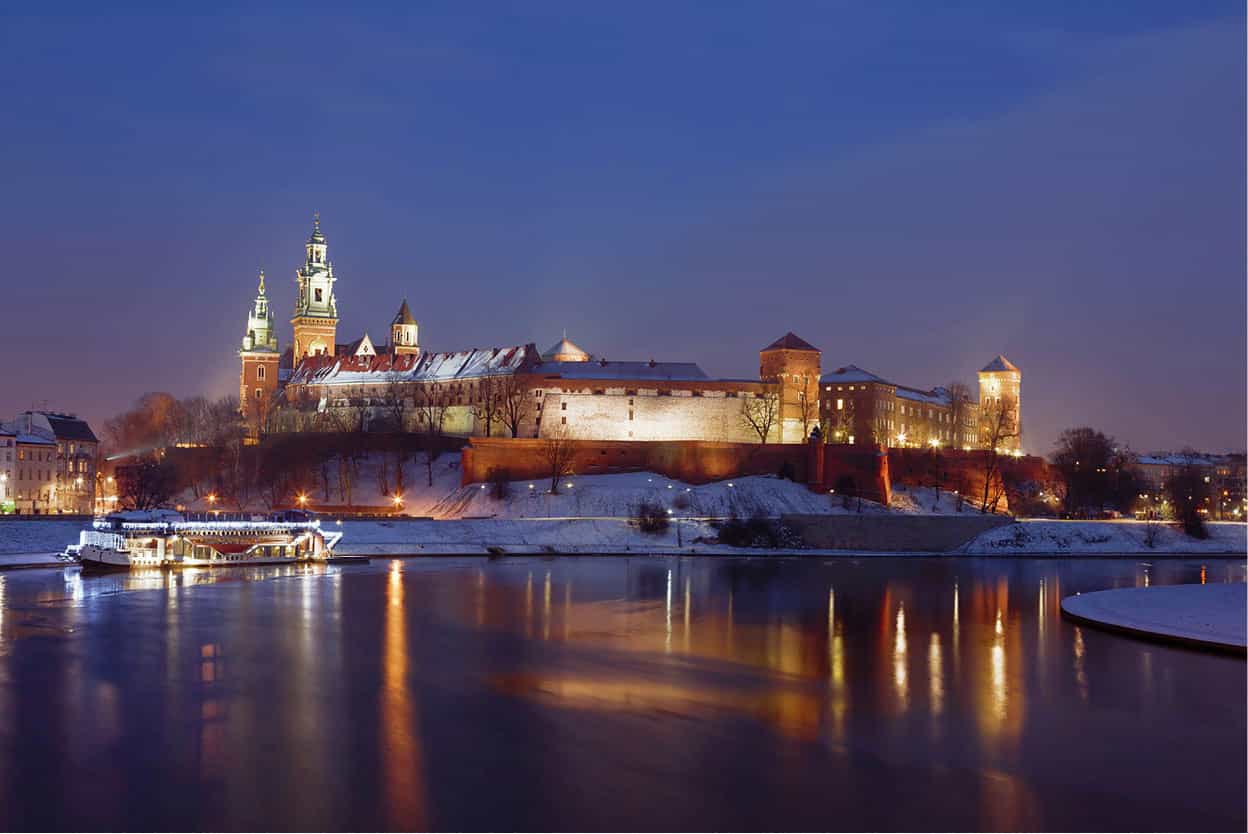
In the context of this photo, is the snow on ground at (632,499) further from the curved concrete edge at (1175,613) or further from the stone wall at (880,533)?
the curved concrete edge at (1175,613)

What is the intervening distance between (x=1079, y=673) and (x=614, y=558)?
27184 mm

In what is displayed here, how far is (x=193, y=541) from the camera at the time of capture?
39.8 m

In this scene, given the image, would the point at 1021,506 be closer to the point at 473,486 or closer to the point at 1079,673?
the point at 473,486

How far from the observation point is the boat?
124ft

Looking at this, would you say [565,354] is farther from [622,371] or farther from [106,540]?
[106,540]

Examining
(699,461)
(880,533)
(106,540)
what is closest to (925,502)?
(880,533)

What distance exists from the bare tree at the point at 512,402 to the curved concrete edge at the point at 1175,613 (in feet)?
142

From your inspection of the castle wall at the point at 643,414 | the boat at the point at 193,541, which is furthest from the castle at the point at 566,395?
the boat at the point at 193,541

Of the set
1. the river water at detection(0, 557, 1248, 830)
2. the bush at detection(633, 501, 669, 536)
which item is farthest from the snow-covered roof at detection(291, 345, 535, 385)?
the river water at detection(0, 557, 1248, 830)

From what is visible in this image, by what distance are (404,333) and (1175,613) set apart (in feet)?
256

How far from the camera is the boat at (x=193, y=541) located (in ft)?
124

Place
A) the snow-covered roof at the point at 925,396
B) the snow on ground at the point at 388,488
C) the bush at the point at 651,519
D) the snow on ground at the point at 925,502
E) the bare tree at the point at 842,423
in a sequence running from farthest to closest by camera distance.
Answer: the snow-covered roof at the point at 925,396, the bare tree at the point at 842,423, the snow on ground at the point at 388,488, the snow on ground at the point at 925,502, the bush at the point at 651,519

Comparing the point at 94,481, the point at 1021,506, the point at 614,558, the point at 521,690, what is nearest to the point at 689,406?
the point at 1021,506

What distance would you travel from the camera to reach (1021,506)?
209ft
